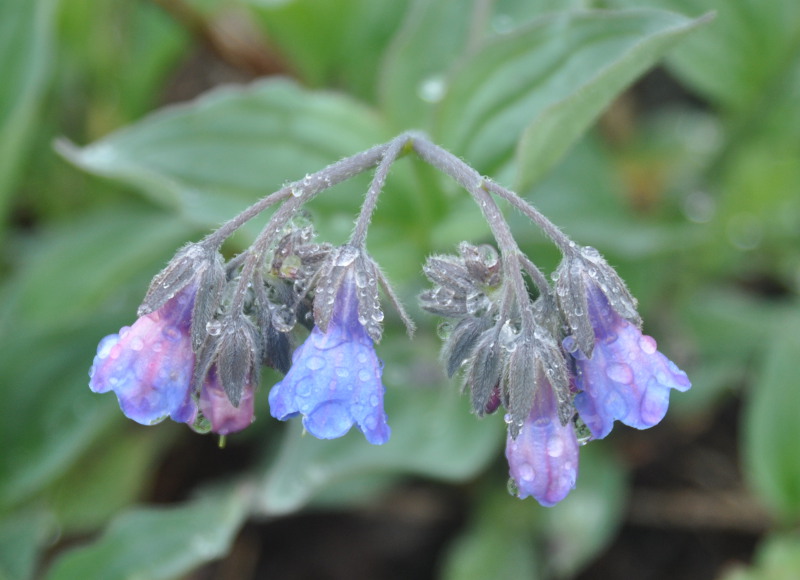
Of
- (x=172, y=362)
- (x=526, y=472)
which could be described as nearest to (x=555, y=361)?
(x=526, y=472)

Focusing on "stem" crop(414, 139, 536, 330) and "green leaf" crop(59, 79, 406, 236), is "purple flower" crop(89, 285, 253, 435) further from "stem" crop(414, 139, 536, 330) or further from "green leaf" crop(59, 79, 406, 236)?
"green leaf" crop(59, 79, 406, 236)

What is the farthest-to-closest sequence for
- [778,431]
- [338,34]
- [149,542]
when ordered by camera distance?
[338,34] → [778,431] → [149,542]

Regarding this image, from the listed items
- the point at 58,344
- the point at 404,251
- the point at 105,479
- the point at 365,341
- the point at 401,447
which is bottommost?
the point at 105,479

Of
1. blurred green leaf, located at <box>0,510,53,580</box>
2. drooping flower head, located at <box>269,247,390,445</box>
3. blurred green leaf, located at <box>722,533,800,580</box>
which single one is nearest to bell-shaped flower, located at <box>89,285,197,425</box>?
drooping flower head, located at <box>269,247,390,445</box>

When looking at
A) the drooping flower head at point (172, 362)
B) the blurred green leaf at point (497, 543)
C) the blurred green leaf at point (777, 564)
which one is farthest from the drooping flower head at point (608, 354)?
the blurred green leaf at point (497, 543)

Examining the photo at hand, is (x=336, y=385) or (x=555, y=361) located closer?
(x=336, y=385)

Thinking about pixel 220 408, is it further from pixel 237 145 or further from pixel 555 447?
pixel 237 145

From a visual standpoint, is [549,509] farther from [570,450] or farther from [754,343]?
[570,450]

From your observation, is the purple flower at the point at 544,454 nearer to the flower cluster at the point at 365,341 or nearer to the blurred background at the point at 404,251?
the flower cluster at the point at 365,341

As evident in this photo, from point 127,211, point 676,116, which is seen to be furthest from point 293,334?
point 676,116
